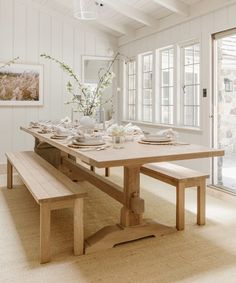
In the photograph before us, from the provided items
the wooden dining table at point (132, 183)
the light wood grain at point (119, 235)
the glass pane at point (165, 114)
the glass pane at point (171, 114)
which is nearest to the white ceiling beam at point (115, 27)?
the glass pane at point (165, 114)

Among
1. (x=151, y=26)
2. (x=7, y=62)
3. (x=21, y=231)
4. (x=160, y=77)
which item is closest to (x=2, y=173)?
(x=7, y=62)

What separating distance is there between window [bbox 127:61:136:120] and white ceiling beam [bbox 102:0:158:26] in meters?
1.17

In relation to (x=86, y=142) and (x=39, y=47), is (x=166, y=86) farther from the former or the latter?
(x=86, y=142)

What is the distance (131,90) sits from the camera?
644 centimetres

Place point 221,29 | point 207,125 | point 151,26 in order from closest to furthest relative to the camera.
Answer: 1. point 221,29
2. point 207,125
3. point 151,26

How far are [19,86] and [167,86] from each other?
8.67 feet

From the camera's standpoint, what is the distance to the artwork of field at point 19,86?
5680 millimetres

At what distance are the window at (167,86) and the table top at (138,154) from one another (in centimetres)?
277

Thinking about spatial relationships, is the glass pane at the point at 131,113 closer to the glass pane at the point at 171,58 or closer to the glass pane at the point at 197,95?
the glass pane at the point at 171,58

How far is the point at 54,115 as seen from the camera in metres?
6.12

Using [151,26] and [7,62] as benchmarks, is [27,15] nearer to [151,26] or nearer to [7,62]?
[7,62]

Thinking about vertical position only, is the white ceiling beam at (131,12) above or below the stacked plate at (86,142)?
above

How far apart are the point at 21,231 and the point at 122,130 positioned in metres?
1.23

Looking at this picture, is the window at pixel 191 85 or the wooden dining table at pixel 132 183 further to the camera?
the window at pixel 191 85
